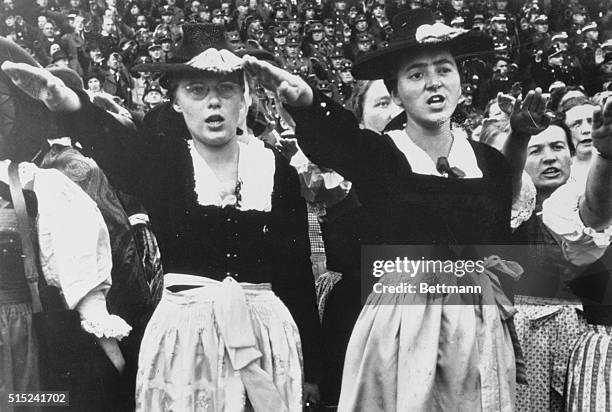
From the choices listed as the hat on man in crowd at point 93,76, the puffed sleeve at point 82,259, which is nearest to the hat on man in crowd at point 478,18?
the hat on man in crowd at point 93,76

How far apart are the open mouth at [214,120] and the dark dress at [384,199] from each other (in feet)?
1.22

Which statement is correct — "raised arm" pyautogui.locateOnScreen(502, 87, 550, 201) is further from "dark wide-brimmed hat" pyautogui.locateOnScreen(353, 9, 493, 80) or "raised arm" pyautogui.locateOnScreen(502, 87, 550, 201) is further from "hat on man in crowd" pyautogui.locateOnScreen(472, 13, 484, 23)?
"hat on man in crowd" pyautogui.locateOnScreen(472, 13, 484, 23)

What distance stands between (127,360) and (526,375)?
2138mm

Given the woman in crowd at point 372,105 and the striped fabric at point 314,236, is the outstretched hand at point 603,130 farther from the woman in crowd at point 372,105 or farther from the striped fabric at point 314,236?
the striped fabric at point 314,236

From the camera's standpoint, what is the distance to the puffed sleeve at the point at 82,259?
4.71m

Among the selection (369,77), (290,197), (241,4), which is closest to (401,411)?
(290,197)

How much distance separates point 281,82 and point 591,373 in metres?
2.25

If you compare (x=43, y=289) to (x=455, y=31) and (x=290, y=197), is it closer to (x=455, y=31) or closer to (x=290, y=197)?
(x=290, y=197)

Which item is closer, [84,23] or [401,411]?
[401,411]

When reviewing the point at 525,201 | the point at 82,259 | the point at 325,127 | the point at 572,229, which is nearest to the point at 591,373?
the point at 572,229

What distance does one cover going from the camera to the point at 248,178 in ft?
15.5

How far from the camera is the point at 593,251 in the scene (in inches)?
185

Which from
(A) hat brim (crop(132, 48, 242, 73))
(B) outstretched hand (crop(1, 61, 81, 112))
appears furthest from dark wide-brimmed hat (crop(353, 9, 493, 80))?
(B) outstretched hand (crop(1, 61, 81, 112))

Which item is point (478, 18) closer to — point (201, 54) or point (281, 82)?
point (281, 82)
